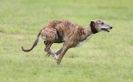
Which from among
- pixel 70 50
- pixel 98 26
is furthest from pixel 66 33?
pixel 70 50

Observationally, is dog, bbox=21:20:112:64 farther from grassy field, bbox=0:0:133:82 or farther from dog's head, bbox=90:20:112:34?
A: grassy field, bbox=0:0:133:82

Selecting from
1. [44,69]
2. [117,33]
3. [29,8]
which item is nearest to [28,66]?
[44,69]

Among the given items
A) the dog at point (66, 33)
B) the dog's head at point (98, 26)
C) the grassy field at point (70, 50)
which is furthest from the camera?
the dog's head at point (98, 26)

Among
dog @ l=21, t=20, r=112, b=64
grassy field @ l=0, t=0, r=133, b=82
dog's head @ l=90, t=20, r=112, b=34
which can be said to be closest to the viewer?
grassy field @ l=0, t=0, r=133, b=82

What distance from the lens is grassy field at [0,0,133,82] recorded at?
15039mm

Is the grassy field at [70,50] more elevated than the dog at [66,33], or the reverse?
the dog at [66,33]

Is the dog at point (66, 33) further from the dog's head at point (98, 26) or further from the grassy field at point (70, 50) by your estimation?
the grassy field at point (70, 50)

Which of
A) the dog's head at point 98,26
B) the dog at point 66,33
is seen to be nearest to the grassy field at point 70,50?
the dog at point 66,33

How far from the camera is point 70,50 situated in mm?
19516

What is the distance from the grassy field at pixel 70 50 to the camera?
1504 cm

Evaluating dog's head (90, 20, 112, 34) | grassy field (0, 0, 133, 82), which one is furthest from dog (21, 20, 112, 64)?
grassy field (0, 0, 133, 82)

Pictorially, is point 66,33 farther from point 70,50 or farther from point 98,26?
point 70,50

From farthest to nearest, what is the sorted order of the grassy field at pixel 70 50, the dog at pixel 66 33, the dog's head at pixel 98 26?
the dog's head at pixel 98 26 → the dog at pixel 66 33 → the grassy field at pixel 70 50

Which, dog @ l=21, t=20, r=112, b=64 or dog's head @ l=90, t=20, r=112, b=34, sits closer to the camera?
dog @ l=21, t=20, r=112, b=64
